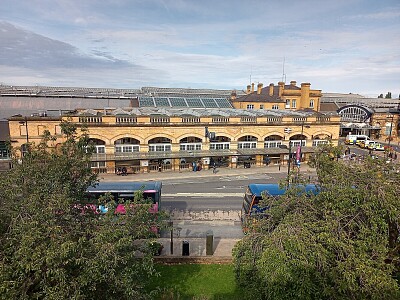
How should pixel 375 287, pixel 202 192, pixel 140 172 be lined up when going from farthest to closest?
pixel 140 172, pixel 202 192, pixel 375 287

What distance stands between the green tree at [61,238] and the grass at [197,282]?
4.39 m

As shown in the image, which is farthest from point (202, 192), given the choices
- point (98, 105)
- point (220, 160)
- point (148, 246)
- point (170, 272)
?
point (98, 105)

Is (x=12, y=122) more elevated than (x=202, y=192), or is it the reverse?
(x=12, y=122)

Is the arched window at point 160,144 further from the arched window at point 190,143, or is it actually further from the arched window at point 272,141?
the arched window at point 272,141

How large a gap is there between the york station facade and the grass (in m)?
19.3

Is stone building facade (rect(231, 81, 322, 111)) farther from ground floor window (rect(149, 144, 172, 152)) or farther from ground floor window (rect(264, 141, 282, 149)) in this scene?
ground floor window (rect(149, 144, 172, 152))

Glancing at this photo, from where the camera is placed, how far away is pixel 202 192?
29031mm

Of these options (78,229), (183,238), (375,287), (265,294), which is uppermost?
(78,229)

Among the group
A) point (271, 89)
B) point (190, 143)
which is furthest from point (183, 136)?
point (271, 89)

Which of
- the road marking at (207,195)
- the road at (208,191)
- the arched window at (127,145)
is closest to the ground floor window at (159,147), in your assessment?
the arched window at (127,145)

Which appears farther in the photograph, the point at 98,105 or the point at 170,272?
the point at 98,105

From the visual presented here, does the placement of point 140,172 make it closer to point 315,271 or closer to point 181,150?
point 181,150

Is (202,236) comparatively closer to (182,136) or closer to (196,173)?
(196,173)

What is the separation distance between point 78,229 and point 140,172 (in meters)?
25.6
